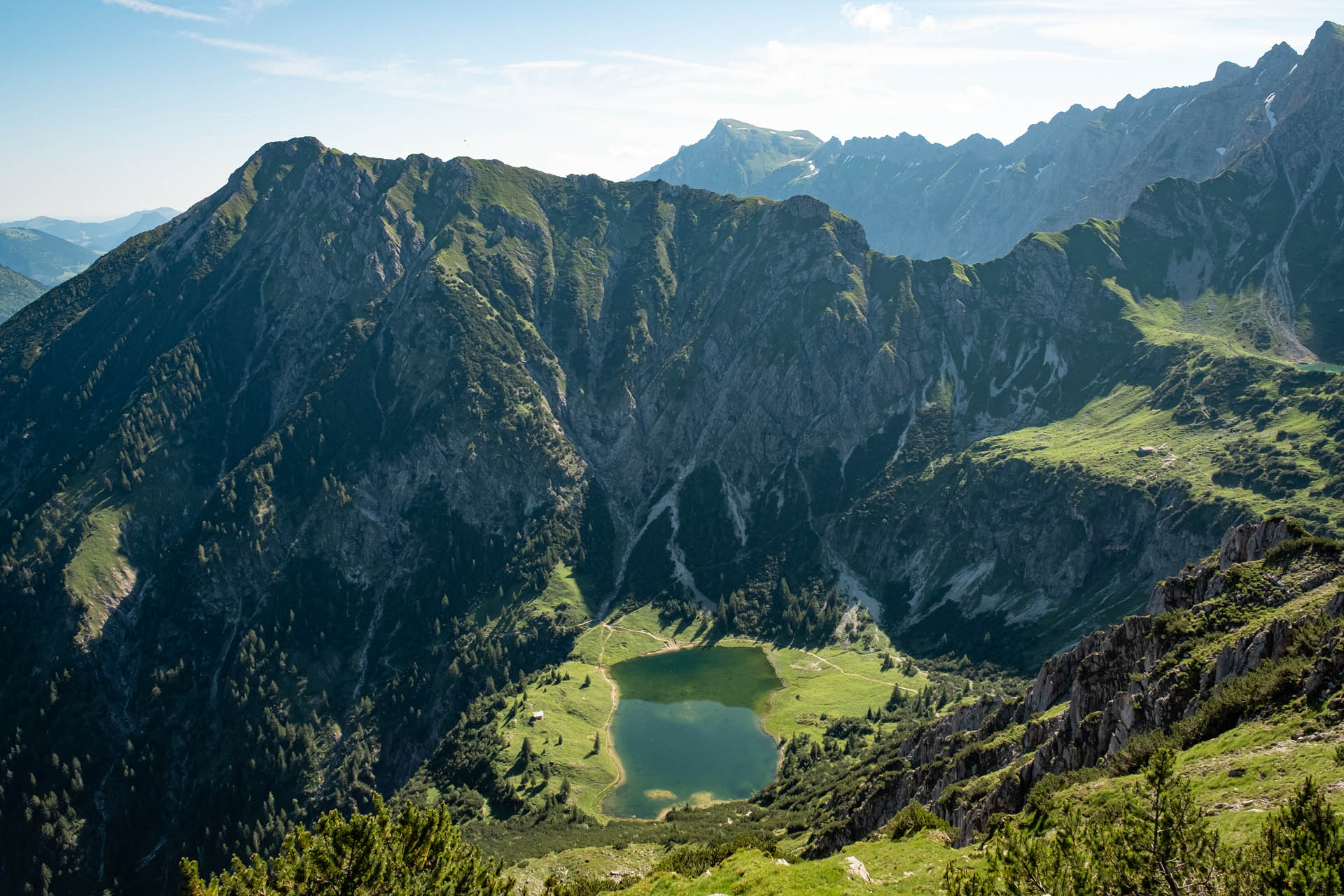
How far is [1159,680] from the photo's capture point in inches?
2805

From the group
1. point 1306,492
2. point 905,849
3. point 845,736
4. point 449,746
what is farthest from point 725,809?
point 1306,492

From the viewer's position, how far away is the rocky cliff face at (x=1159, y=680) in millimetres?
60562

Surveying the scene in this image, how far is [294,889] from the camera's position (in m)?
45.2

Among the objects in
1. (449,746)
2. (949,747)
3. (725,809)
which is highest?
(949,747)

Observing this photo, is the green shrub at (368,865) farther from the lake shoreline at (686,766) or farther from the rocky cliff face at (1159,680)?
the lake shoreline at (686,766)

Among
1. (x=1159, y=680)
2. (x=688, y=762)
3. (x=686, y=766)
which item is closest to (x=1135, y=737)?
(x=1159, y=680)

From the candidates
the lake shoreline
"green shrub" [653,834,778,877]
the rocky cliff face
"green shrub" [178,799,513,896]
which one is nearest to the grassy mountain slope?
the rocky cliff face

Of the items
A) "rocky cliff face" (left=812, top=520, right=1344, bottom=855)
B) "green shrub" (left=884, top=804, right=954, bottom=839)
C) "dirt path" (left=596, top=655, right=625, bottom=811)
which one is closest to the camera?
"rocky cliff face" (left=812, top=520, right=1344, bottom=855)

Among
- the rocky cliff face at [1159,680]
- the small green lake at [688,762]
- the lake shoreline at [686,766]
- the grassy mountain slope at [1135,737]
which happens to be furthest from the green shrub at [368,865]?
the small green lake at [688,762]

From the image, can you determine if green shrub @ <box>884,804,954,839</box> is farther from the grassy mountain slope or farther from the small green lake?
the small green lake

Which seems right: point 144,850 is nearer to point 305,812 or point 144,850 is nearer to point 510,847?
point 305,812

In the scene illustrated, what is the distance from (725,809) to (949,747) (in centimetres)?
6378

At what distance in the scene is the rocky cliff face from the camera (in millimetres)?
60562

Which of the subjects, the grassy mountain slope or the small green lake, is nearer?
the grassy mountain slope
